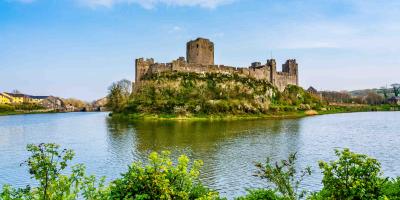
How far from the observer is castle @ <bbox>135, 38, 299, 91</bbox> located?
105688mm

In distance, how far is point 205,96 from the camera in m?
101

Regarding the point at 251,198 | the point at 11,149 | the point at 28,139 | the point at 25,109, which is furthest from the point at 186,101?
the point at 25,109

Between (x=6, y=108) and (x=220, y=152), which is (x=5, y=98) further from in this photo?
(x=220, y=152)

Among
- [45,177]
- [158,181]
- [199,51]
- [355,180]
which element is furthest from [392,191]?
[199,51]

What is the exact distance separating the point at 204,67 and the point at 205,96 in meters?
13.9

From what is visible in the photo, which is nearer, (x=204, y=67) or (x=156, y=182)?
(x=156, y=182)

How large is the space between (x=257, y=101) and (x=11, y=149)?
243 ft

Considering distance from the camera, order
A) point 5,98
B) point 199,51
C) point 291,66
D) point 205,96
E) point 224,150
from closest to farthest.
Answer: point 224,150, point 205,96, point 199,51, point 291,66, point 5,98

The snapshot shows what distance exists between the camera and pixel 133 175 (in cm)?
1025

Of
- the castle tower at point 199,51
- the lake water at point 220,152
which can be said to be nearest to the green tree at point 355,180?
the lake water at point 220,152

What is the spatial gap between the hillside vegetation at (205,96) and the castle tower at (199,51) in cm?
554

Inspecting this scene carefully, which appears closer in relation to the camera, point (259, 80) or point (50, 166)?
point (50, 166)

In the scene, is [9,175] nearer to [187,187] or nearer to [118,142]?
[118,142]

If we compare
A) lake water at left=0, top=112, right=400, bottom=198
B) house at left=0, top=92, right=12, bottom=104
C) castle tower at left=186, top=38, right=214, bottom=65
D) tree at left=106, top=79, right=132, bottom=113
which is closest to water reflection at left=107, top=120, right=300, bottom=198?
lake water at left=0, top=112, right=400, bottom=198
